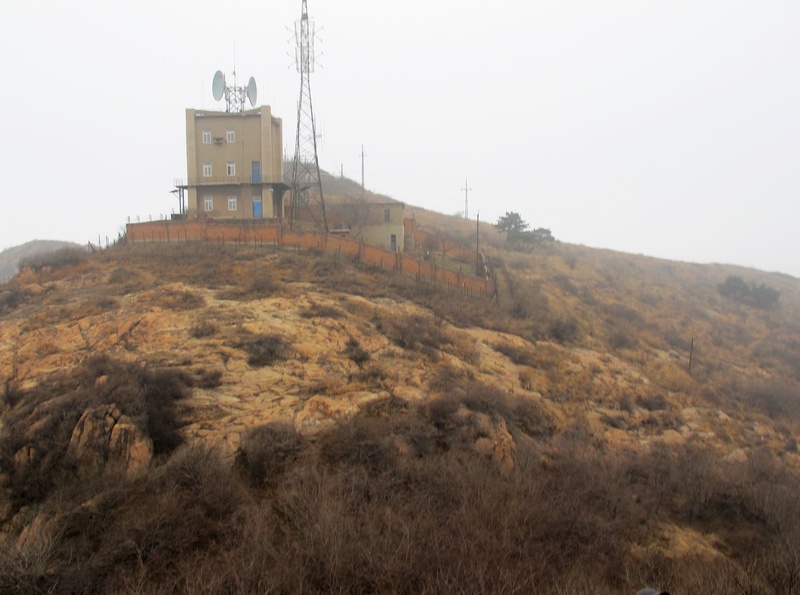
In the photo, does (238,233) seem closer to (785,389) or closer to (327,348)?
(327,348)

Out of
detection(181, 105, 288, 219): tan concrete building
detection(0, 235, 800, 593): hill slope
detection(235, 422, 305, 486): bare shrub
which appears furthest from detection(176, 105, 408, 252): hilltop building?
detection(235, 422, 305, 486): bare shrub

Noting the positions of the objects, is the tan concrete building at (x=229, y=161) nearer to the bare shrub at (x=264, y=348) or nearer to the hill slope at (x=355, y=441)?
the hill slope at (x=355, y=441)

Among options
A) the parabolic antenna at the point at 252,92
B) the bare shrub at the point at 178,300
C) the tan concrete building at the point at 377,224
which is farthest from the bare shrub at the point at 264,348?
the parabolic antenna at the point at 252,92

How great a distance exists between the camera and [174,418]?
44.0 ft

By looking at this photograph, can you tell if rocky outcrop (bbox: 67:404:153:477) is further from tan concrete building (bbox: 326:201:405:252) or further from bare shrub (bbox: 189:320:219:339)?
tan concrete building (bbox: 326:201:405:252)

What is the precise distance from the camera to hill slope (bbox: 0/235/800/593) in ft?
27.6

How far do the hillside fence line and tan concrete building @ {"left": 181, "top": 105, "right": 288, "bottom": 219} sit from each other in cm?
636

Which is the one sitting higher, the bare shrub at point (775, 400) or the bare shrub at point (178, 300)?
the bare shrub at point (178, 300)

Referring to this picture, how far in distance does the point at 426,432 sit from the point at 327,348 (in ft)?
18.1

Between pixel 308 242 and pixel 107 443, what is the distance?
17914mm

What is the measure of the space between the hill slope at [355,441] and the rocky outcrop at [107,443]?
47 millimetres

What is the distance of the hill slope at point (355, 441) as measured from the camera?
841cm

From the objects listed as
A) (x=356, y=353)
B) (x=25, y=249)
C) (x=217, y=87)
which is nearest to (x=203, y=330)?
(x=356, y=353)

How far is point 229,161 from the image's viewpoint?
3594 cm
